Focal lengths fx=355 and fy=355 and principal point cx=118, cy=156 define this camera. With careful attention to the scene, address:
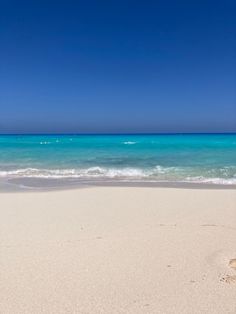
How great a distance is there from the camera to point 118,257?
181 inches

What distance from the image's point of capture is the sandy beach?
3.49 meters

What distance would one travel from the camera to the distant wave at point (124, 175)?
496 inches

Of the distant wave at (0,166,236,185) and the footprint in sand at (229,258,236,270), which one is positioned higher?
the footprint in sand at (229,258,236,270)

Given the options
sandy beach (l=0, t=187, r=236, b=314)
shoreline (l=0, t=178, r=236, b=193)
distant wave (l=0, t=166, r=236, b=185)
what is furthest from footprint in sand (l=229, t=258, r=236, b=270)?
distant wave (l=0, t=166, r=236, b=185)

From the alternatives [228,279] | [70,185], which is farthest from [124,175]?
[228,279]

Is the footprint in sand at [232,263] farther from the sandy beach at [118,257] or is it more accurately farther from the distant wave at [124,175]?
the distant wave at [124,175]

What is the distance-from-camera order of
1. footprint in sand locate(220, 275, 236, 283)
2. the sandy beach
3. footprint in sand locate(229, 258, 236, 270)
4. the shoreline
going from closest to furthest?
the sandy beach, footprint in sand locate(220, 275, 236, 283), footprint in sand locate(229, 258, 236, 270), the shoreline

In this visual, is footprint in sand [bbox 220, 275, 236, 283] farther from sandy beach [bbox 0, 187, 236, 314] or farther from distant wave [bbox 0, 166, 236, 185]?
distant wave [bbox 0, 166, 236, 185]

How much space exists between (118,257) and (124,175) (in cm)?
958

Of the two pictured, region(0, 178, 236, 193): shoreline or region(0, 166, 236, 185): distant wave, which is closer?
region(0, 178, 236, 193): shoreline

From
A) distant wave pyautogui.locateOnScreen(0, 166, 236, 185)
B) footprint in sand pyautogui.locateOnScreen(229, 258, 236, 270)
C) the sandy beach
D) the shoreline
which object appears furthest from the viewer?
distant wave pyautogui.locateOnScreen(0, 166, 236, 185)

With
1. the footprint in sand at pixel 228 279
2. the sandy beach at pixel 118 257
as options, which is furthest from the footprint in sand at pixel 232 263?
the footprint in sand at pixel 228 279

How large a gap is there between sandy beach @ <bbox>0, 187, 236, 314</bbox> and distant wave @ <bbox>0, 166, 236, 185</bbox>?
4543 mm

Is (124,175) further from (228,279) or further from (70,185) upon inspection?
(228,279)
